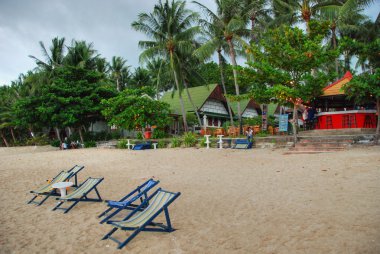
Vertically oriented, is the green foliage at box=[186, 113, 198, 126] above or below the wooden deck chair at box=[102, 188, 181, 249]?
above

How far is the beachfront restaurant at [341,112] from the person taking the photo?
1636cm

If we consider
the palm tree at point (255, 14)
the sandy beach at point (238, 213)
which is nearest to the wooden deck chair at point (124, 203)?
the sandy beach at point (238, 213)

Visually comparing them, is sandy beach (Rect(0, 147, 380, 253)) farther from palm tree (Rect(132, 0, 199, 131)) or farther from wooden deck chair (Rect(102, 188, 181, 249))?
palm tree (Rect(132, 0, 199, 131))

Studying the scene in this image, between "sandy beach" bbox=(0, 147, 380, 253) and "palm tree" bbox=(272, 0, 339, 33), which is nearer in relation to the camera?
"sandy beach" bbox=(0, 147, 380, 253)

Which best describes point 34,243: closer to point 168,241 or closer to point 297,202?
point 168,241

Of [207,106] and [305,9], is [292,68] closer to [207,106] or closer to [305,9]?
[305,9]

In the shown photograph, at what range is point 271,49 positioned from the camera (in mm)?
14305

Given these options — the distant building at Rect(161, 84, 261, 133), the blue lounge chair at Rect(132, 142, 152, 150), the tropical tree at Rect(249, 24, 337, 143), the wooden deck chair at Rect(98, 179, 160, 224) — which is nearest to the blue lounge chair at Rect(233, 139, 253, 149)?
the tropical tree at Rect(249, 24, 337, 143)

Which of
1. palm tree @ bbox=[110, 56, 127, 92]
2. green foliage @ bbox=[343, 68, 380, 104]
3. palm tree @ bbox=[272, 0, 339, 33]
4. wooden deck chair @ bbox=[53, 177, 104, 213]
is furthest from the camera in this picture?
palm tree @ bbox=[110, 56, 127, 92]

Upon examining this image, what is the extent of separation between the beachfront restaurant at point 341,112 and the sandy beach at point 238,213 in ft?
23.8

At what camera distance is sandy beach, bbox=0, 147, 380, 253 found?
13.3 ft

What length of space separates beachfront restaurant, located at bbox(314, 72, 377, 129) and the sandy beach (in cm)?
726

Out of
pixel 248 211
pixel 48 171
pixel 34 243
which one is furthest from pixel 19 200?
pixel 248 211

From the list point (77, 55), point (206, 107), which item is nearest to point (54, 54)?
point (77, 55)
